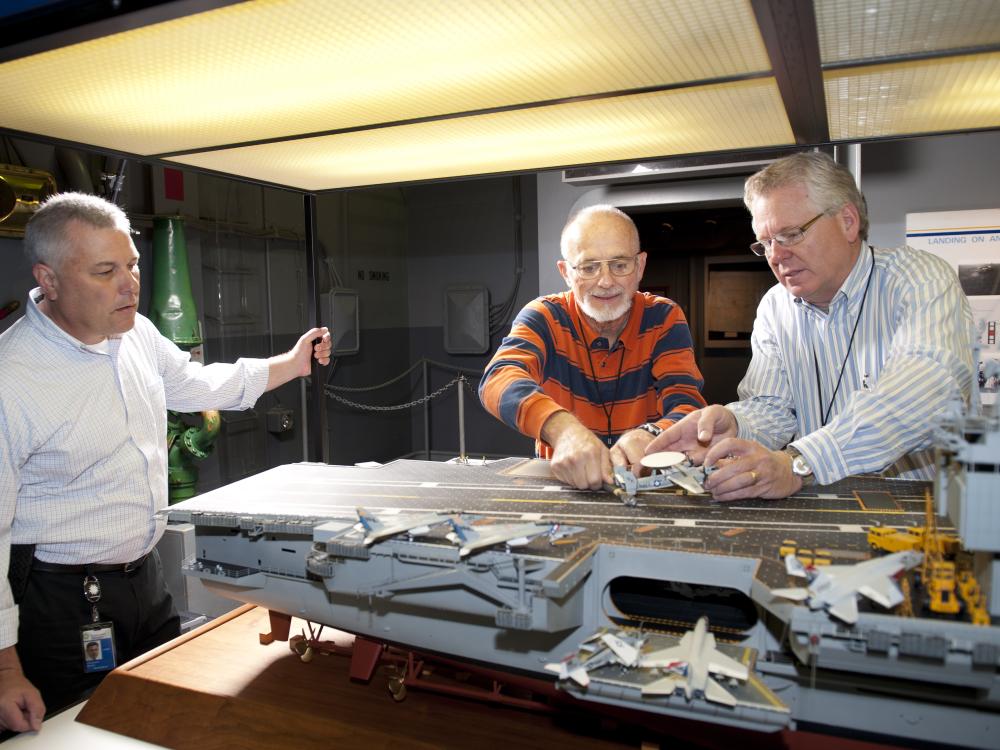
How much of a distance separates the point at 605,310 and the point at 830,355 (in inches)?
33.0

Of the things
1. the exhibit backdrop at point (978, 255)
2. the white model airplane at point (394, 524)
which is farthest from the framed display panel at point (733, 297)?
the white model airplane at point (394, 524)

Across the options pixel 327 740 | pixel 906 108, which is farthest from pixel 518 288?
pixel 327 740

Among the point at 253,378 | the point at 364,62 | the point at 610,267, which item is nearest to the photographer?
the point at 364,62

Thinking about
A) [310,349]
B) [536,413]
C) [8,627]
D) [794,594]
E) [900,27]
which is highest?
[900,27]

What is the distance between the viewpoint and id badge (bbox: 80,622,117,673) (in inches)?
91.7

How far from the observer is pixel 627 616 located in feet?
6.01

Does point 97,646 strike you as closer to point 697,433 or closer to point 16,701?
point 16,701

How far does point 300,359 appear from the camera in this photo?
127 inches

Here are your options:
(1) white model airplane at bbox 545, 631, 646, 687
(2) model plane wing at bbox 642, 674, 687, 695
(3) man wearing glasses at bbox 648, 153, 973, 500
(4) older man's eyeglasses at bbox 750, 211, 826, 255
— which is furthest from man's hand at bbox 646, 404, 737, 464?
(2) model plane wing at bbox 642, 674, 687, 695

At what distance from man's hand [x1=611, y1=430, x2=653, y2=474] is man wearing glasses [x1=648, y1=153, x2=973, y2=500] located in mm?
65

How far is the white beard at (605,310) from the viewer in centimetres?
283

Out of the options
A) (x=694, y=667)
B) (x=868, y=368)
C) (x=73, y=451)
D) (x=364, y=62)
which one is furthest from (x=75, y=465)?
(x=868, y=368)

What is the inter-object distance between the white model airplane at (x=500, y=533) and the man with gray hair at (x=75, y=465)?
1.28 m

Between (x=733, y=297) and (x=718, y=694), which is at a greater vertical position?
(x=733, y=297)
